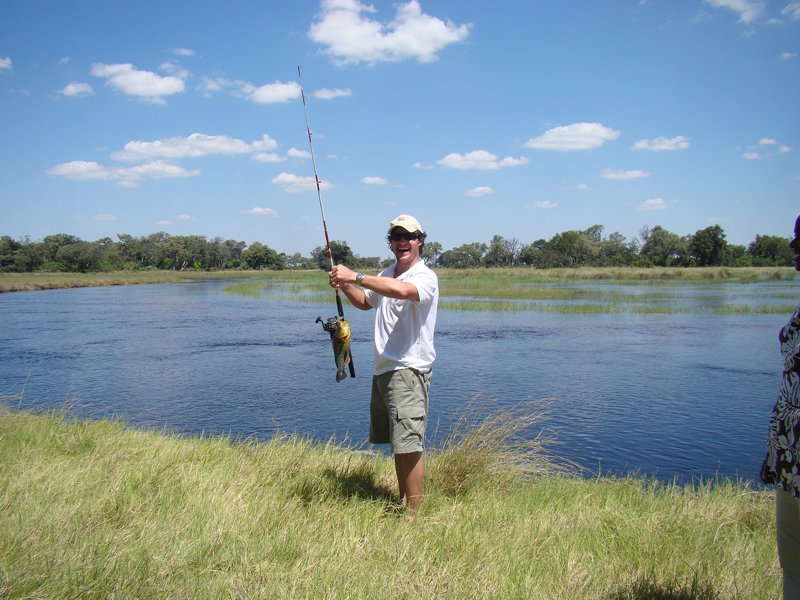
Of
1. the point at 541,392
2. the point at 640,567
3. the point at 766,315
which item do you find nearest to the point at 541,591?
the point at 640,567

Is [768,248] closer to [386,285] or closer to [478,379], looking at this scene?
[478,379]

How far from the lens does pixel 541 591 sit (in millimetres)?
2750

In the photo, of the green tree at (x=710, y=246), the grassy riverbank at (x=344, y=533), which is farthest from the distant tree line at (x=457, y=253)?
the grassy riverbank at (x=344, y=533)

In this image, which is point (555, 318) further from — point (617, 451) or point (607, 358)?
point (617, 451)

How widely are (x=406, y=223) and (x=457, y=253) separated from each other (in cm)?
11303

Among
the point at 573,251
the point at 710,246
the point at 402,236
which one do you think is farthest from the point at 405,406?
the point at 573,251

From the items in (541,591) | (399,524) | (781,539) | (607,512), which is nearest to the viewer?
(781,539)

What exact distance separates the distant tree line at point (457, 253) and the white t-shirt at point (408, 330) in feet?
184

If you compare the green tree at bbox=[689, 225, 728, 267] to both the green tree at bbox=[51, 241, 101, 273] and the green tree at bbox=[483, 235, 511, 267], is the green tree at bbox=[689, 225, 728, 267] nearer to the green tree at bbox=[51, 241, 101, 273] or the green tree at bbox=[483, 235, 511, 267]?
the green tree at bbox=[483, 235, 511, 267]

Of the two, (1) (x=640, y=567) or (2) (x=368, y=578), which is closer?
(2) (x=368, y=578)

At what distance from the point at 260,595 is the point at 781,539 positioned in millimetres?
1997

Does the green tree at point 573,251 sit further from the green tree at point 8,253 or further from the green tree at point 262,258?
the green tree at point 8,253

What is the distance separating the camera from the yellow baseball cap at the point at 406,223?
3811 mm

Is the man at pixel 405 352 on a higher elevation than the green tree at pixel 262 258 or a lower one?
lower
